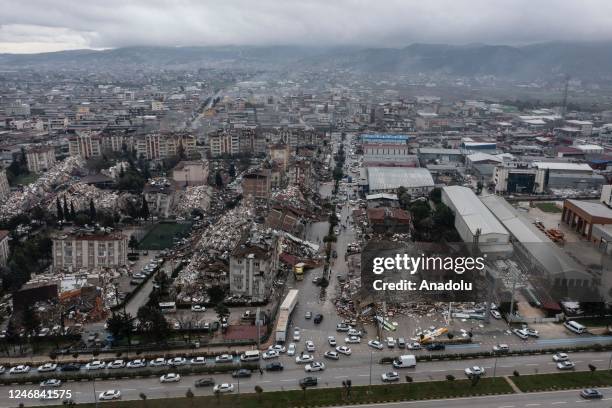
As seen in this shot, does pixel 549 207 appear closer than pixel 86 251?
No

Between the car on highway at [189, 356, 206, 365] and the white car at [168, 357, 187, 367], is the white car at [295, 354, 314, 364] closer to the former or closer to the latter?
the car on highway at [189, 356, 206, 365]

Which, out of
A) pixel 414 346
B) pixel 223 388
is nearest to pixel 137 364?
pixel 223 388

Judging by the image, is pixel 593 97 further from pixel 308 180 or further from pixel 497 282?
pixel 497 282

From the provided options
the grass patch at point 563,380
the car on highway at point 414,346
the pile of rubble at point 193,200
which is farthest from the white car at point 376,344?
the pile of rubble at point 193,200

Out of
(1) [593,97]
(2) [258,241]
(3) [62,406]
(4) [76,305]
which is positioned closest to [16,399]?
(3) [62,406]

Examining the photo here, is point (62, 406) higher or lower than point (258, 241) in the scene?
lower

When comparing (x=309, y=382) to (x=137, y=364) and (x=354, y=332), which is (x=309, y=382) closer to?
(x=354, y=332)

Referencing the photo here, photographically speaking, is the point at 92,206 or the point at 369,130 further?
the point at 369,130
